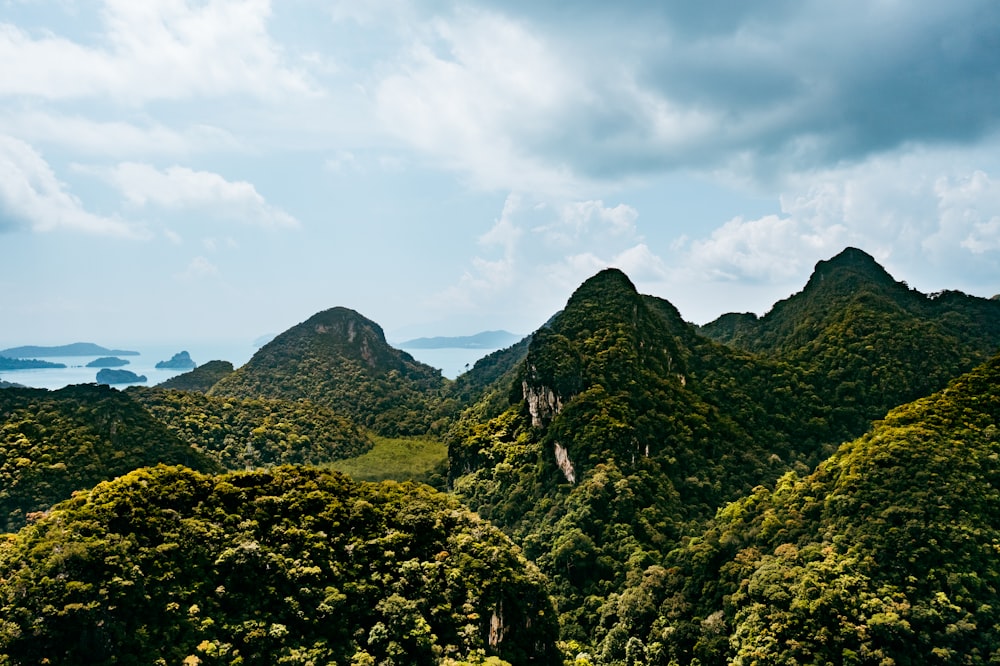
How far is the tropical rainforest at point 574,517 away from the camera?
27.4 m

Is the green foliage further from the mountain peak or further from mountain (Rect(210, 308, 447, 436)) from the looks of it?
Answer: the mountain peak

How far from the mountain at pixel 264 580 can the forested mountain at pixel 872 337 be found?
5724 centimetres

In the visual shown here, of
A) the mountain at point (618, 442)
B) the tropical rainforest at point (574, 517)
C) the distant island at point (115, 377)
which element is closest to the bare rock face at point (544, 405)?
the mountain at point (618, 442)

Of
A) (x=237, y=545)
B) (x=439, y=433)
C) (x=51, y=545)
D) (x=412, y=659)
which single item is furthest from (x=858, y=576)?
(x=439, y=433)

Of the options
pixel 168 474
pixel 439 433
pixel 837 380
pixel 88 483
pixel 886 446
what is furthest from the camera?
pixel 439 433

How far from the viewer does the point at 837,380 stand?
2963 inches

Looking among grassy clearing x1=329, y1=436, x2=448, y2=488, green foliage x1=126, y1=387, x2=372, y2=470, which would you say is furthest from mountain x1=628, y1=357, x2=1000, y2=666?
green foliage x1=126, y1=387, x2=372, y2=470

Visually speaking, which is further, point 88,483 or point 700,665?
point 88,483

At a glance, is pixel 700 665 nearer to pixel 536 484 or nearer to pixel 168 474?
pixel 536 484

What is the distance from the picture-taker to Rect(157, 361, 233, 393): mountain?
129 metres

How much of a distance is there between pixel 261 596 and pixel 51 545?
9190 millimetres

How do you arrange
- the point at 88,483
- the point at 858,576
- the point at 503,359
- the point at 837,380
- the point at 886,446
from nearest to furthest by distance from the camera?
the point at 858,576 → the point at 886,446 → the point at 88,483 → the point at 837,380 → the point at 503,359

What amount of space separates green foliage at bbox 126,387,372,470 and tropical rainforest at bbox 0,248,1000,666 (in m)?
0.46

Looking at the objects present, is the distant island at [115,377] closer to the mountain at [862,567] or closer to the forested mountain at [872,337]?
the forested mountain at [872,337]
